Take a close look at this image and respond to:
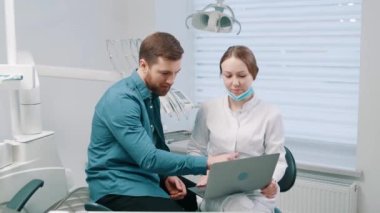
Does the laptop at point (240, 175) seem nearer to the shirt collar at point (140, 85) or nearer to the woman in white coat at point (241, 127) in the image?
the woman in white coat at point (241, 127)

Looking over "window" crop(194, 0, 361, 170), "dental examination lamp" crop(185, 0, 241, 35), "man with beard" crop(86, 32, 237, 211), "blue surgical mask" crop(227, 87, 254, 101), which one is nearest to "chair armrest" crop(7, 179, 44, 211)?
"man with beard" crop(86, 32, 237, 211)

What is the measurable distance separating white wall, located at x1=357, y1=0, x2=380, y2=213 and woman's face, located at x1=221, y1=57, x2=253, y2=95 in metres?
1.06

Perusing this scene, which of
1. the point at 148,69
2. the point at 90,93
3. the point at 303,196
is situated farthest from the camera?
the point at 90,93

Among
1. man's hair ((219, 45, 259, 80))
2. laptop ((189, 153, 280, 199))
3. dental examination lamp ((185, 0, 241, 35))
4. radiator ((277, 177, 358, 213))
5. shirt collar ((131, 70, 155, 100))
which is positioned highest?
dental examination lamp ((185, 0, 241, 35))

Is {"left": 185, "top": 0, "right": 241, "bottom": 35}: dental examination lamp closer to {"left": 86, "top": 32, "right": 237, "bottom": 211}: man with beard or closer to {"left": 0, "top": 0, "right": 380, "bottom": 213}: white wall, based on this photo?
{"left": 86, "top": 32, "right": 237, "bottom": 211}: man with beard

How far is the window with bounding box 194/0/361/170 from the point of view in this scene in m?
→ 2.92

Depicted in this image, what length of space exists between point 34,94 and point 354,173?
6.38 feet

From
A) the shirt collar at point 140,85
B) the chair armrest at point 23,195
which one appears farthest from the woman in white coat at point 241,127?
the chair armrest at point 23,195

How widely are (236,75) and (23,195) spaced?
3.49ft

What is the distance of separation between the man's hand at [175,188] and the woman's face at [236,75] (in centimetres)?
51

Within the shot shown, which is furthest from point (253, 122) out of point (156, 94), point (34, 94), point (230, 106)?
point (34, 94)

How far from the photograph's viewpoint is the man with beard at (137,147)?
5.78ft

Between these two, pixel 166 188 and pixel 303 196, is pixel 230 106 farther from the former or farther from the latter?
pixel 303 196

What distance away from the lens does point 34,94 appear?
2.14 m
